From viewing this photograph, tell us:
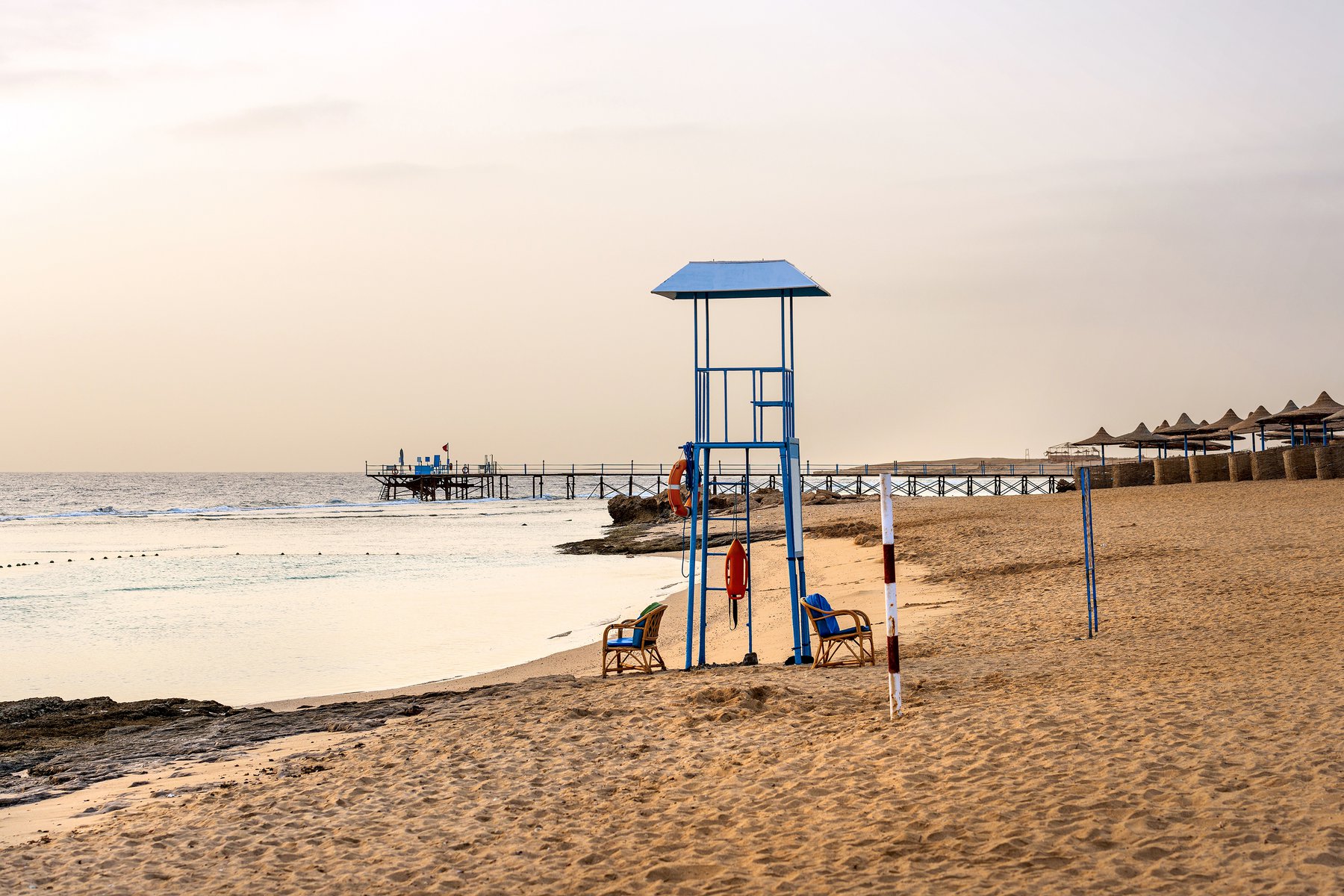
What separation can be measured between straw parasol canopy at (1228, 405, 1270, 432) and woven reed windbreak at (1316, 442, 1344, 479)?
809cm

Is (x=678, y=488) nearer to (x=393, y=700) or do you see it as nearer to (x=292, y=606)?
(x=393, y=700)

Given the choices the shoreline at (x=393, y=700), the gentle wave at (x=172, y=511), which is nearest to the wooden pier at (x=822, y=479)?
the gentle wave at (x=172, y=511)

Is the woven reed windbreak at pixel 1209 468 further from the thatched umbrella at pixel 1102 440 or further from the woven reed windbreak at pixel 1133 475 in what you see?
the thatched umbrella at pixel 1102 440

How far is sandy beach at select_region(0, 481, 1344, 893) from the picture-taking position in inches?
173

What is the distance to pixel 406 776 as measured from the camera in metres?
6.41

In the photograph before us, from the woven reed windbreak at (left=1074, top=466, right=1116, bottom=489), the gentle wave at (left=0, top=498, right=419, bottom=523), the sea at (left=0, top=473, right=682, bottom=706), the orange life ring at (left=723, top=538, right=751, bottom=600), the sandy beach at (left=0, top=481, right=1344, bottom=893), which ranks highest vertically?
the woven reed windbreak at (left=1074, top=466, right=1116, bottom=489)

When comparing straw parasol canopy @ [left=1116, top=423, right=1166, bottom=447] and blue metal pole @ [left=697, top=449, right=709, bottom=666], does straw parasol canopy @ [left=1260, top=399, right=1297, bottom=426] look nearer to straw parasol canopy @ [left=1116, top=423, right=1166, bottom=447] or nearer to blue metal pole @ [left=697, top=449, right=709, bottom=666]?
straw parasol canopy @ [left=1116, top=423, right=1166, bottom=447]

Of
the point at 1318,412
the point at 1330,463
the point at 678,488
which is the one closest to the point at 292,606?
the point at 678,488

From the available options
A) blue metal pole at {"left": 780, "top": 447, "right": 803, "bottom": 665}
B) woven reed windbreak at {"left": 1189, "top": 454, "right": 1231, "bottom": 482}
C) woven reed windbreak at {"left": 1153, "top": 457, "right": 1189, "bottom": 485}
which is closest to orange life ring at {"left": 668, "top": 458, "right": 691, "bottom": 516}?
blue metal pole at {"left": 780, "top": 447, "right": 803, "bottom": 665}

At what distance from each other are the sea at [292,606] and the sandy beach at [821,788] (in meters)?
4.23

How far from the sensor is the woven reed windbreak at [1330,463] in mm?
26516

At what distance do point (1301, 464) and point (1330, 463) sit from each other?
2.25 feet

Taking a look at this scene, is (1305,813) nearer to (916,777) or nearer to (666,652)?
(916,777)

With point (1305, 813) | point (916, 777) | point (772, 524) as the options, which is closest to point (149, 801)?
point (916, 777)
